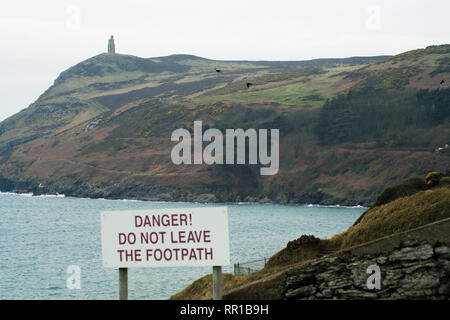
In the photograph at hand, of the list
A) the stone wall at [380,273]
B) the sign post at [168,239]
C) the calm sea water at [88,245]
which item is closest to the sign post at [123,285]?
the sign post at [168,239]

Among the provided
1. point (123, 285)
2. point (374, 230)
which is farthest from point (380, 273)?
point (123, 285)

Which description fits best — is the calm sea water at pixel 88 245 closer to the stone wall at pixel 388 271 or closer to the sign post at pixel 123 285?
the stone wall at pixel 388 271

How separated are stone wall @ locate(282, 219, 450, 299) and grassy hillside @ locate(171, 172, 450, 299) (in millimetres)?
1948

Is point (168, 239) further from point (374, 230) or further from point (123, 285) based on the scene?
point (374, 230)

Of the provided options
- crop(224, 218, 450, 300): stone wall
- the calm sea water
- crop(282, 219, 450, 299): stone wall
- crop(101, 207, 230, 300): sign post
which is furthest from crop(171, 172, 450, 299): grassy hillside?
the calm sea water

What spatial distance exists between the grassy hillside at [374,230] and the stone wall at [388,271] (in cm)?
195

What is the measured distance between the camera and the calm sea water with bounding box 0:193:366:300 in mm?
52812

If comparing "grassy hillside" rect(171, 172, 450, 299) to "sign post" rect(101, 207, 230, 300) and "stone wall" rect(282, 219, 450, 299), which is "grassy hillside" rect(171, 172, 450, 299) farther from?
"sign post" rect(101, 207, 230, 300)

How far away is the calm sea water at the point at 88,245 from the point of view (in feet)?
173
